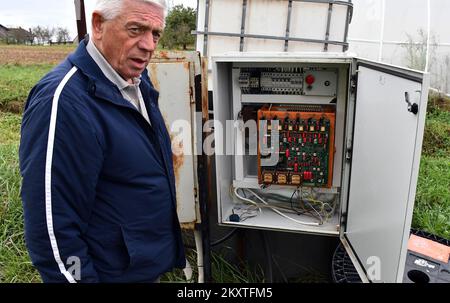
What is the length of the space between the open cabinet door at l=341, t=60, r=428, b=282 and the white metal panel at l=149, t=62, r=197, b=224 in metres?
0.82

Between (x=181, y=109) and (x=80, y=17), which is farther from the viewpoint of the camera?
(x=80, y=17)

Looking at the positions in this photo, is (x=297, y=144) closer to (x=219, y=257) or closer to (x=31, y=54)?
(x=219, y=257)

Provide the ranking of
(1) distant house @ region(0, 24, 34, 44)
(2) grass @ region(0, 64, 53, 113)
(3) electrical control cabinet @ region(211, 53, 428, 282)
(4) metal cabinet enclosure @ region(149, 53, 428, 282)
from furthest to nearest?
(1) distant house @ region(0, 24, 34, 44), (2) grass @ region(0, 64, 53, 113), (3) electrical control cabinet @ region(211, 53, 428, 282), (4) metal cabinet enclosure @ region(149, 53, 428, 282)

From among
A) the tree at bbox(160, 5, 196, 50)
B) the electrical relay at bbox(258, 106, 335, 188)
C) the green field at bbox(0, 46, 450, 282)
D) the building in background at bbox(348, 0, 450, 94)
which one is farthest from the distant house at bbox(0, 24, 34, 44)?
the electrical relay at bbox(258, 106, 335, 188)

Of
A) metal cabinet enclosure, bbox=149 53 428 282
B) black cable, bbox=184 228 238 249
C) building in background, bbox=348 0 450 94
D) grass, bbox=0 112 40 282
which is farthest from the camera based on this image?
building in background, bbox=348 0 450 94

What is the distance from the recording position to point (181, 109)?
200cm

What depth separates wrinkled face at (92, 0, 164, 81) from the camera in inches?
45.2

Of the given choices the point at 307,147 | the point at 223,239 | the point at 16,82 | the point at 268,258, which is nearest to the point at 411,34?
the point at 307,147

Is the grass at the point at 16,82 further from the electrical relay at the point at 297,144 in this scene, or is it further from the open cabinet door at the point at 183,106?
the electrical relay at the point at 297,144

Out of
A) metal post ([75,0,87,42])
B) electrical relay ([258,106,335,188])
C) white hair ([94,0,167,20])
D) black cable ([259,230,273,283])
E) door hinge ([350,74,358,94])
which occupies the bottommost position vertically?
black cable ([259,230,273,283])

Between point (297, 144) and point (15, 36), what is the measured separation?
14.5 m

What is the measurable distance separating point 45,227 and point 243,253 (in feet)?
5.72

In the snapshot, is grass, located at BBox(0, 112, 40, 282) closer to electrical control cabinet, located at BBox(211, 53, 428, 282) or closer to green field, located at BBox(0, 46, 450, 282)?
green field, located at BBox(0, 46, 450, 282)
